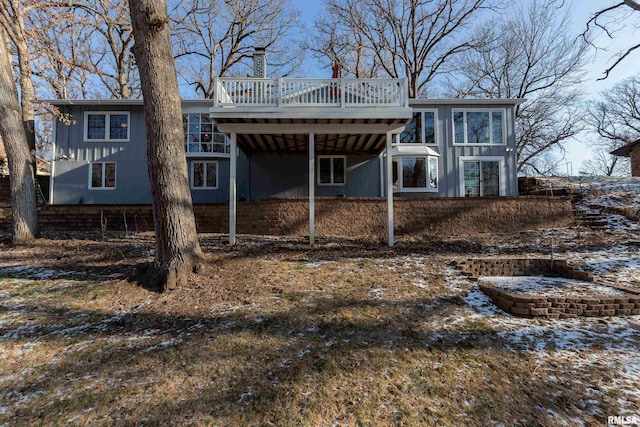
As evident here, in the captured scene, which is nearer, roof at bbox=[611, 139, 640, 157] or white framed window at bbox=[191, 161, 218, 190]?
white framed window at bbox=[191, 161, 218, 190]

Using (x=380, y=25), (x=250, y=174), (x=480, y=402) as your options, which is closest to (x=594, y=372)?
(x=480, y=402)

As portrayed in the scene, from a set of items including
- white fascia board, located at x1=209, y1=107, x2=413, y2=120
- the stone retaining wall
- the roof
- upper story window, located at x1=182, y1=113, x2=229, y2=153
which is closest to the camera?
the stone retaining wall

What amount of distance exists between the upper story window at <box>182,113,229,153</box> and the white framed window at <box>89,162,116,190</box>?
3.23 metres

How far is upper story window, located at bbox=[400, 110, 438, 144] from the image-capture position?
13.5 m

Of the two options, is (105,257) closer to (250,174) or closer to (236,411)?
(236,411)

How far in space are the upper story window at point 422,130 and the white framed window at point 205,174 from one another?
309 inches

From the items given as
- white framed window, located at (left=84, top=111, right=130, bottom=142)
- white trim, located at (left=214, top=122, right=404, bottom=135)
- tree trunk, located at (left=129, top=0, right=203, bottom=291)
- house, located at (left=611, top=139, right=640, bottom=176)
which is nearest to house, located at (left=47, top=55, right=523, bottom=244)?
white framed window, located at (left=84, top=111, right=130, bottom=142)

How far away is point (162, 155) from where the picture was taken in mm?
4895

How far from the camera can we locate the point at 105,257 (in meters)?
6.29

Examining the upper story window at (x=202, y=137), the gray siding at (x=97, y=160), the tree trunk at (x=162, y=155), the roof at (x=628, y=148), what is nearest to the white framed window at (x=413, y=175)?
the gray siding at (x=97, y=160)

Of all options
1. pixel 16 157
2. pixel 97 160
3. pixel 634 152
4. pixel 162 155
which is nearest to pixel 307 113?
pixel 162 155

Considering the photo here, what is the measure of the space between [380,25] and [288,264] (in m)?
19.7

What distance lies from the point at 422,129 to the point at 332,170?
4.15 metres

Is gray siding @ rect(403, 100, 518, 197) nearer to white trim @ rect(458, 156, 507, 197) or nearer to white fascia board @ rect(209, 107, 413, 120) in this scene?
white trim @ rect(458, 156, 507, 197)
